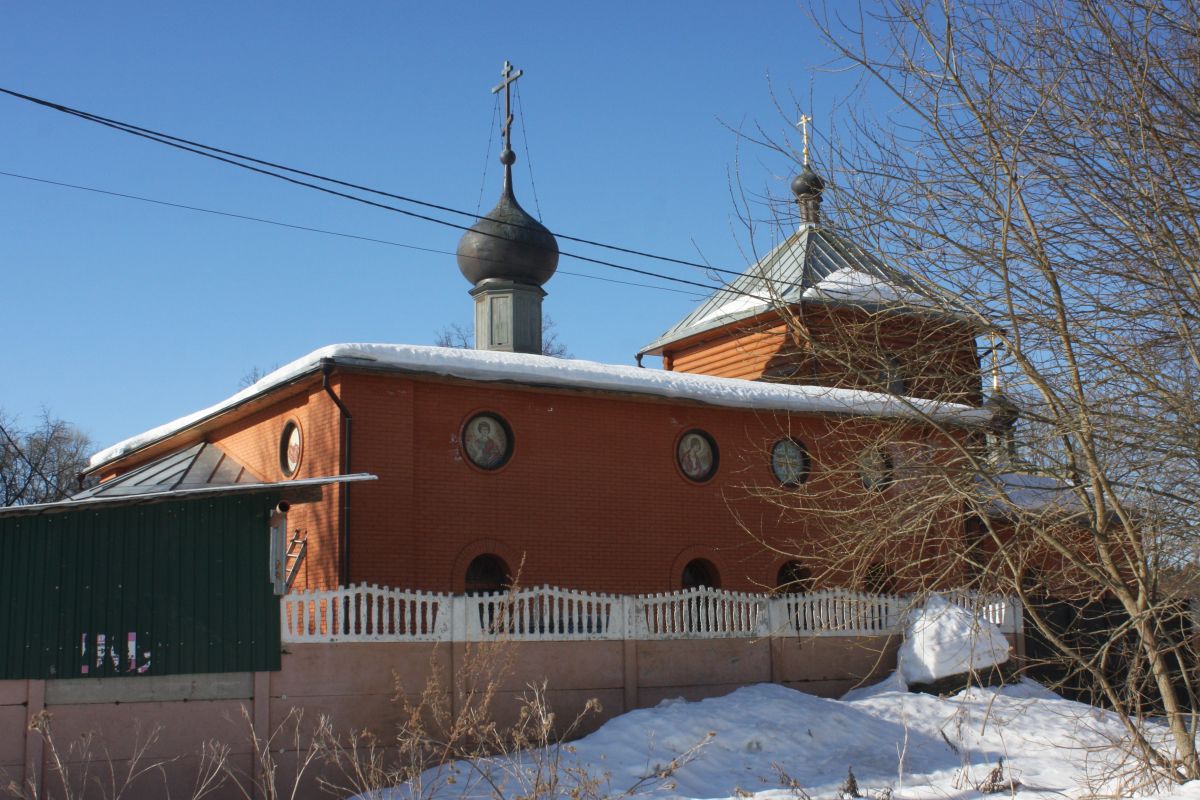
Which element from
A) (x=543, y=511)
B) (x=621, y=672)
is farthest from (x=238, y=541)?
(x=543, y=511)

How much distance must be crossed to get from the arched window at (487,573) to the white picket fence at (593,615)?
35.5 inches

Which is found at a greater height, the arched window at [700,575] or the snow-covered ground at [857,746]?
the arched window at [700,575]

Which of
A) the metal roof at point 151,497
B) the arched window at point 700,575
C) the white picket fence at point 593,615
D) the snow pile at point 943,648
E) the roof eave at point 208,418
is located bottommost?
the snow pile at point 943,648

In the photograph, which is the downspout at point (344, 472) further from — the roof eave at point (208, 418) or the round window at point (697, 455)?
the round window at point (697, 455)

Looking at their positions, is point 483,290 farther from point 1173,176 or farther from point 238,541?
point 1173,176

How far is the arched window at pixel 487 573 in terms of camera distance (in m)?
14.8

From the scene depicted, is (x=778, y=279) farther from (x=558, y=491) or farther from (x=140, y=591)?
(x=140, y=591)

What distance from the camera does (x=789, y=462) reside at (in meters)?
17.1

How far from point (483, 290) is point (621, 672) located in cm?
882

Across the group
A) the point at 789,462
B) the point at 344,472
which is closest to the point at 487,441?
the point at 344,472

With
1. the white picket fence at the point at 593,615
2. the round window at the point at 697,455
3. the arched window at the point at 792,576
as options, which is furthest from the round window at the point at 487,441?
the arched window at the point at 792,576

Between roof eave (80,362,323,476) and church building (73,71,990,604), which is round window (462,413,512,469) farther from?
roof eave (80,362,323,476)

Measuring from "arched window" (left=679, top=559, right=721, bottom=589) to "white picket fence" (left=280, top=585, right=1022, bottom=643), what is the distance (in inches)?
83.6

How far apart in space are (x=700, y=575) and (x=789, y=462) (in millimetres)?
1980
